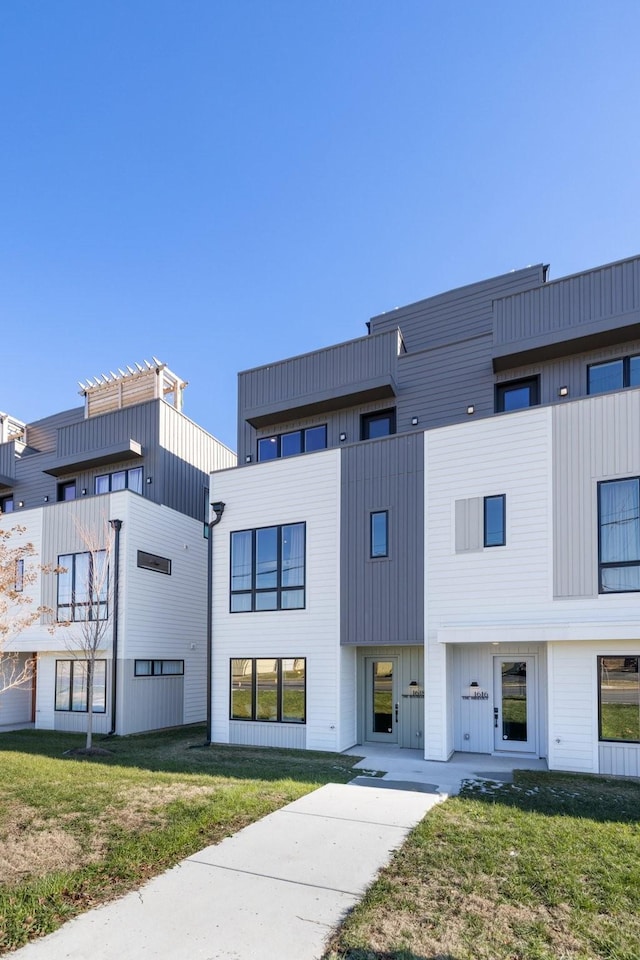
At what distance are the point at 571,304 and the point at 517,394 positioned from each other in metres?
2.09

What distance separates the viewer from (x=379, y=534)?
12047mm

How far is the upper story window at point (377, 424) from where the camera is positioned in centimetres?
1406

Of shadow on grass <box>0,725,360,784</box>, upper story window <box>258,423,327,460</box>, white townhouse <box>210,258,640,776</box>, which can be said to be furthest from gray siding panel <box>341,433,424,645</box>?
shadow on grass <box>0,725,360,784</box>

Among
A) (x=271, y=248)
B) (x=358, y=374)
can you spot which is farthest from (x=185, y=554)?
(x=271, y=248)

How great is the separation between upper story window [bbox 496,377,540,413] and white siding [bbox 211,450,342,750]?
3878 mm

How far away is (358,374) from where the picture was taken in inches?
553

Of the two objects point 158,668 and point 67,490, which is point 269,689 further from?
point 67,490

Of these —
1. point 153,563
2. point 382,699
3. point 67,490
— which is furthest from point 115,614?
Answer: point 382,699

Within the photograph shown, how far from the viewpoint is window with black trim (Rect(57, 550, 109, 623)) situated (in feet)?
48.4

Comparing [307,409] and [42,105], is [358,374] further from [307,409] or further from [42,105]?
[42,105]

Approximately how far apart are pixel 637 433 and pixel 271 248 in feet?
40.4

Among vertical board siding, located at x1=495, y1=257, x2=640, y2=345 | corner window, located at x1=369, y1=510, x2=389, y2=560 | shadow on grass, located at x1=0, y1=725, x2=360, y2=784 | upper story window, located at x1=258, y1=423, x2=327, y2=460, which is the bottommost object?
shadow on grass, located at x1=0, y1=725, x2=360, y2=784

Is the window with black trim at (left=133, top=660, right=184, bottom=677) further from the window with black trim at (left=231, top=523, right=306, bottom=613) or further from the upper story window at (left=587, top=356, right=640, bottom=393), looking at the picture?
the upper story window at (left=587, top=356, right=640, bottom=393)

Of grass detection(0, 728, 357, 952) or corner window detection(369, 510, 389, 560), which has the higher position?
corner window detection(369, 510, 389, 560)
